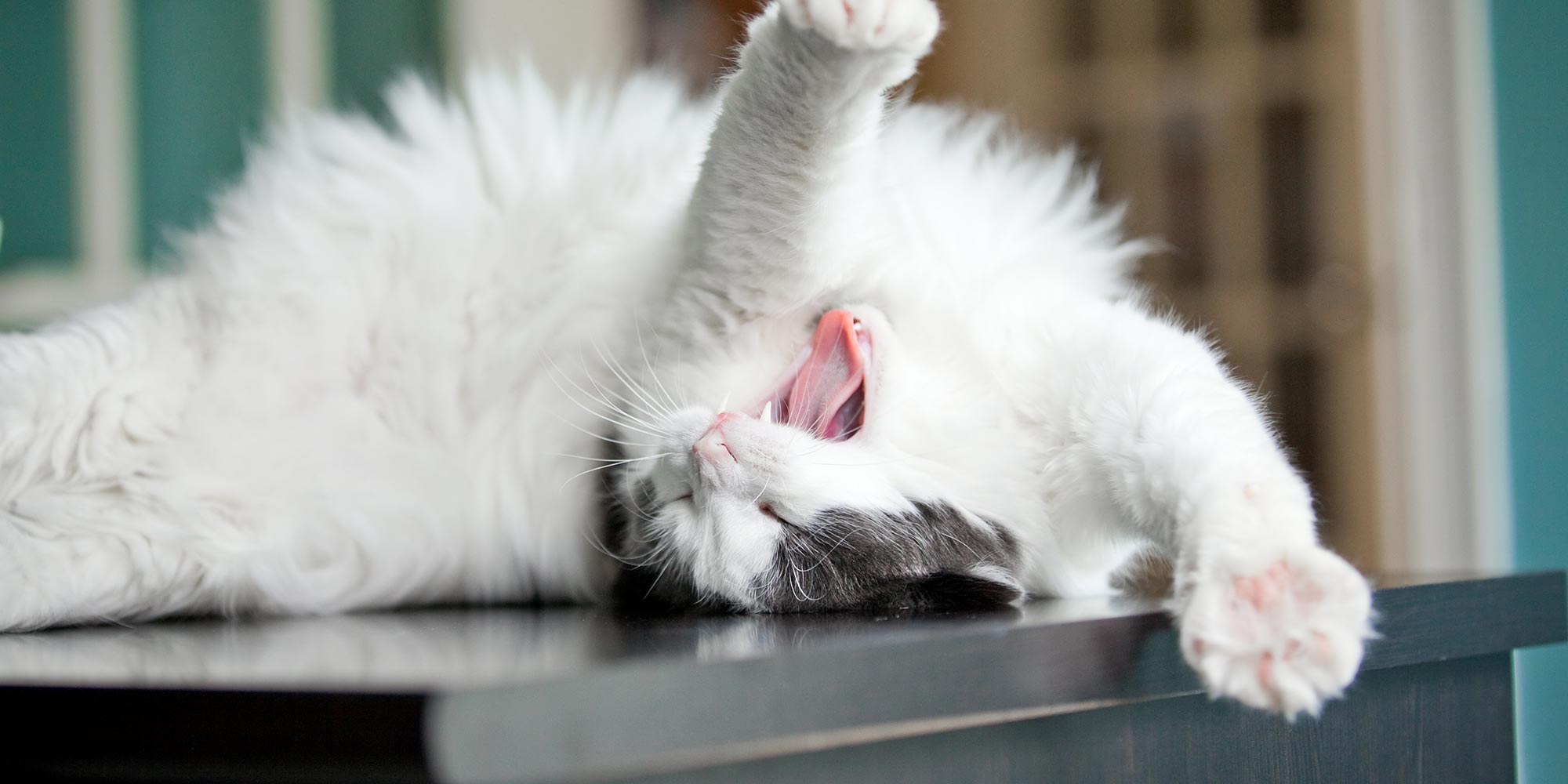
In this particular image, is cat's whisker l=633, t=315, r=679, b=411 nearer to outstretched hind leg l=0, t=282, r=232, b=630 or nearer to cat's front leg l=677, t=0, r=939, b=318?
cat's front leg l=677, t=0, r=939, b=318

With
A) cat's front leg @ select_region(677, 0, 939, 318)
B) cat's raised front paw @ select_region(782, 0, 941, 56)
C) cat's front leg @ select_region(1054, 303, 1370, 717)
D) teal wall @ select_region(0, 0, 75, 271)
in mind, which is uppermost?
teal wall @ select_region(0, 0, 75, 271)

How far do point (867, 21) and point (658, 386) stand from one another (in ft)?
1.31

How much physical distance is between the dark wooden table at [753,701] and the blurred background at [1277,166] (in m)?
1.26

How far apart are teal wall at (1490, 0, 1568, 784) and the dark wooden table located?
156cm

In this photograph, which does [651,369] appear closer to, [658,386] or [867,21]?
[658,386]

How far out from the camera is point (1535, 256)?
2.19 metres

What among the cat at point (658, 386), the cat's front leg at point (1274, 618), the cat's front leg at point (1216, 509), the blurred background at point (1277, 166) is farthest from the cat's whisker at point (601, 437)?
the blurred background at point (1277, 166)

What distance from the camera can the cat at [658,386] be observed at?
2.90 ft

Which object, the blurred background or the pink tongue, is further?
the blurred background

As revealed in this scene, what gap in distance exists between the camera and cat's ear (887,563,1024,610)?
875 millimetres

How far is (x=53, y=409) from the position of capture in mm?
969

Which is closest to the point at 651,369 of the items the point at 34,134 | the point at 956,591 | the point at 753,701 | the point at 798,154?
the point at 798,154

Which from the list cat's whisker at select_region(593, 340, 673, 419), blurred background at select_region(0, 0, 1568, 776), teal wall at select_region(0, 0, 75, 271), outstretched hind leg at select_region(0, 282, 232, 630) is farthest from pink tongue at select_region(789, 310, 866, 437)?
teal wall at select_region(0, 0, 75, 271)

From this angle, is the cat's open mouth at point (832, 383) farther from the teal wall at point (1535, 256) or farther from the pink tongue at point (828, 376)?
the teal wall at point (1535, 256)
